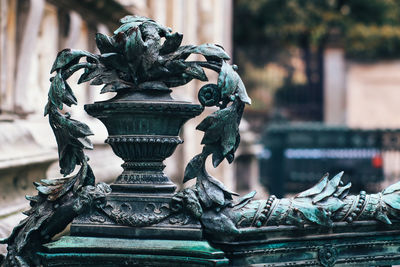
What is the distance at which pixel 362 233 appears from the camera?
280cm

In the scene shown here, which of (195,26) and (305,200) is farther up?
(195,26)

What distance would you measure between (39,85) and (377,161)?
28.6 feet

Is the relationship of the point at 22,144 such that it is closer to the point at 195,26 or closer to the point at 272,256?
the point at 272,256

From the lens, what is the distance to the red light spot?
14330 mm

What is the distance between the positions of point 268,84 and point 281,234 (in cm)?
2502

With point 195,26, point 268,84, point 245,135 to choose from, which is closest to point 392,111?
point 268,84

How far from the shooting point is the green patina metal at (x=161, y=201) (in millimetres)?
2594


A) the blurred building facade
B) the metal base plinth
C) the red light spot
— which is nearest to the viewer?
the metal base plinth

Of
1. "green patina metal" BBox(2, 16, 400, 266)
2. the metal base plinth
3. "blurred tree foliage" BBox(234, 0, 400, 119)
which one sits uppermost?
"blurred tree foliage" BBox(234, 0, 400, 119)

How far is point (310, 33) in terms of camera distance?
27.9m

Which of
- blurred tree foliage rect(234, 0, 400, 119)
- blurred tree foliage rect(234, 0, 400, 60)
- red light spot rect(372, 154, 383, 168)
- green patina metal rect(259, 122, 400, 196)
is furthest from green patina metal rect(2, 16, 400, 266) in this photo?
→ blurred tree foliage rect(234, 0, 400, 60)

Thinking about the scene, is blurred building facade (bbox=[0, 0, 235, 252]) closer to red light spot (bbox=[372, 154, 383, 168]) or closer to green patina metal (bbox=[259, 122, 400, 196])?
green patina metal (bbox=[259, 122, 400, 196])

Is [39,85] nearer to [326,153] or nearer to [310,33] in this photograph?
[326,153]

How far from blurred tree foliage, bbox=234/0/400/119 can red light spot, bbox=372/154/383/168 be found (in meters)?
13.0
